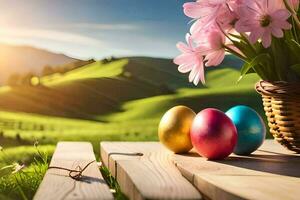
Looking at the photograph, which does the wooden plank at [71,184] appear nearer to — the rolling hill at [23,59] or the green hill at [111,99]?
the green hill at [111,99]

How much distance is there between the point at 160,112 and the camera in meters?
5.34

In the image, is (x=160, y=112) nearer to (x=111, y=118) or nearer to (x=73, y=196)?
(x=111, y=118)

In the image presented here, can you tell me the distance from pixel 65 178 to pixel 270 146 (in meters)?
0.94

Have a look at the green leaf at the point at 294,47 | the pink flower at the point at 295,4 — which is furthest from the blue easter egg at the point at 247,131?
the pink flower at the point at 295,4

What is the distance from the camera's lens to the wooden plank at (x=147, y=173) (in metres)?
1.25

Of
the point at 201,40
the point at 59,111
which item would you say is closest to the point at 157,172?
the point at 201,40

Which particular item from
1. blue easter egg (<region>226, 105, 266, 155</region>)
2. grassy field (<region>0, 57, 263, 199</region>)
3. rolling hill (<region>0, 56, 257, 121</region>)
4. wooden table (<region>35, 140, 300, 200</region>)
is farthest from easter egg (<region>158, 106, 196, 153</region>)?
rolling hill (<region>0, 56, 257, 121</region>)

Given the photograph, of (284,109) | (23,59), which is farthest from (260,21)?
(23,59)

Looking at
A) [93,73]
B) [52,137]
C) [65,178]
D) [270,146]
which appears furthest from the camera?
[93,73]

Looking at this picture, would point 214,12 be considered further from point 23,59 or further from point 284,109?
point 23,59

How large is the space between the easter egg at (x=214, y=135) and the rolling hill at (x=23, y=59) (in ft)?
10.6

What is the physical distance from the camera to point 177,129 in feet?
6.09

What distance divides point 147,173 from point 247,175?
0.84 feet

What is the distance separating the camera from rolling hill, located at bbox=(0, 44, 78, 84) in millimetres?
4754
